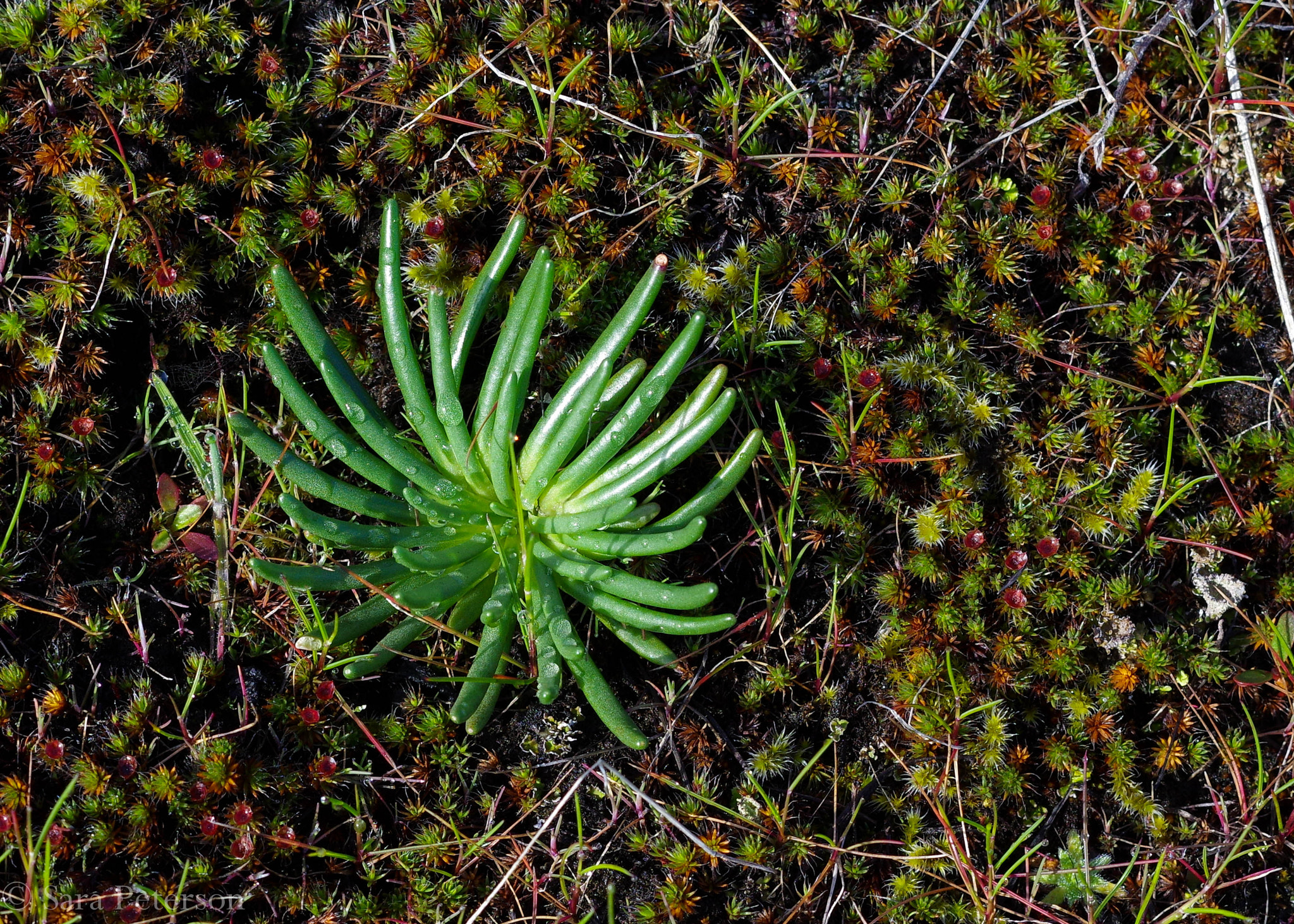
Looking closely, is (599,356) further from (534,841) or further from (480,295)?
(534,841)

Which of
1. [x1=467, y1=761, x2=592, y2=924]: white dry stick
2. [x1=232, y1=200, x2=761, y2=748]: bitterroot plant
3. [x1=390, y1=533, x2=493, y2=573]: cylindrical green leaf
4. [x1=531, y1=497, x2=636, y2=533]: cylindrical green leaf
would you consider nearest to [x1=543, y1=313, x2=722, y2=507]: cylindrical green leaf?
[x1=232, y1=200, x2=761, y2=748]: bitterroot plant

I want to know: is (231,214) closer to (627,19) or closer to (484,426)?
(484,426)

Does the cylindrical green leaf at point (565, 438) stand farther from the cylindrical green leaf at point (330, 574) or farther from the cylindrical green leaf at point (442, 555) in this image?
the cylindrical green leaf at point (330, 574)

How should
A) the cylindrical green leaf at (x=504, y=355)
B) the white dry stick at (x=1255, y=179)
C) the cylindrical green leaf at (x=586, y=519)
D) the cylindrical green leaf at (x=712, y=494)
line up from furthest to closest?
the white dry stick at (x=1255, y=179) < the cylindrical green leaf at (x=504, y=355) < the cylindrical green leaf at (x=712, y=494) < the cylindrical green leaf at (x=586, y=519)

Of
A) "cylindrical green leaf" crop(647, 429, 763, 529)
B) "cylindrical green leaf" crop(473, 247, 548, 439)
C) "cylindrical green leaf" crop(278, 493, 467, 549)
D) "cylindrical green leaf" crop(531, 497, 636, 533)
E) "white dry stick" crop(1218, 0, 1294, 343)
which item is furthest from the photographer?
"white dry stick" crop(1218, 0, 1294, 343)

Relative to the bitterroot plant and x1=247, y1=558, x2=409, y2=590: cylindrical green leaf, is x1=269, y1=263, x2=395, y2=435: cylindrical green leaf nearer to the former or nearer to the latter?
the bitterroot plant

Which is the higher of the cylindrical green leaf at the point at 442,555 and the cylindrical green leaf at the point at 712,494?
the cylindrical green leaf at the point at 442,555

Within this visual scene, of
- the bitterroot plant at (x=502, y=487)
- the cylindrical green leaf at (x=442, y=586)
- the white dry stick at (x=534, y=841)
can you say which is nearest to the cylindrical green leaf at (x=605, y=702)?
the bitterroot plant at (x=502, y=487)

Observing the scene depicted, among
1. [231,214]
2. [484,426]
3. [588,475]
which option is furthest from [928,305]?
[231,214]
